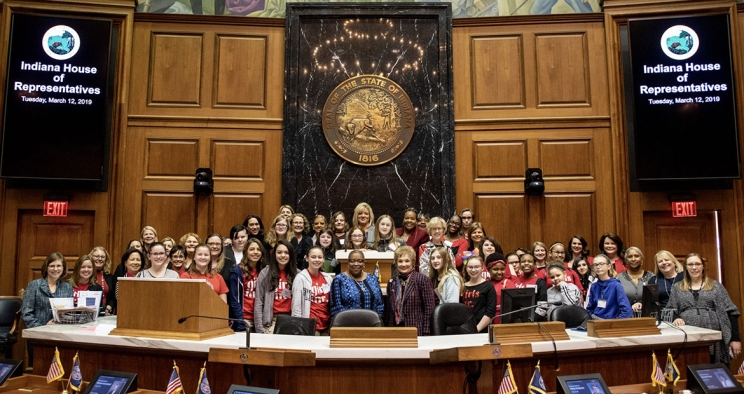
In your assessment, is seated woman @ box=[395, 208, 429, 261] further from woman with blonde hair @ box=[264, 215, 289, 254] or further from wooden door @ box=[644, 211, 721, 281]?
wooden door @ box=[644, 211, 721, 281]

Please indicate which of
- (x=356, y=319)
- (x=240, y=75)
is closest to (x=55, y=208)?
(x=240, y=75)

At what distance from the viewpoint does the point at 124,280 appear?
3555mm

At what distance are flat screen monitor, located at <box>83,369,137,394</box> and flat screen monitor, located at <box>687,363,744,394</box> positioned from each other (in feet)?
10.0

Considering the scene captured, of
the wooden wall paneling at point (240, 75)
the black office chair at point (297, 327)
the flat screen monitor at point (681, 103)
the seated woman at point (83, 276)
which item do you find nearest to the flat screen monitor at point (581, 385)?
the black office chair at point (297, 327)

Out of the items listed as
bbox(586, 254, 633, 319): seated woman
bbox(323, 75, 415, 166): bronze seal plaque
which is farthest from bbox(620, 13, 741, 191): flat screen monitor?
bbox(586, 254, 633, 319): seated woman

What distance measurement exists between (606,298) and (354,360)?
107 inches

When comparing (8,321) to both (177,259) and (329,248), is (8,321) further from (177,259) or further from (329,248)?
(329,248)

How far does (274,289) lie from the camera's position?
517 centimetres

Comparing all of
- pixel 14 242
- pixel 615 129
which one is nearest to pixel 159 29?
pixel 14 242

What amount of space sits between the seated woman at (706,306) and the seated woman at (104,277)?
5.21 m

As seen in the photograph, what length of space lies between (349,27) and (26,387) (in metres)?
6.36

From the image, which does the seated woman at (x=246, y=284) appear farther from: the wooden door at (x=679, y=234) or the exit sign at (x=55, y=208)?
the wooden door at (x=679, y=234)

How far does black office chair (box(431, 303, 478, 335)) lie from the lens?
4508 mm

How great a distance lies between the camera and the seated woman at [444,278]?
5246 millimetres
